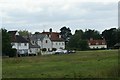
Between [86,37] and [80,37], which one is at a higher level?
[86,37]

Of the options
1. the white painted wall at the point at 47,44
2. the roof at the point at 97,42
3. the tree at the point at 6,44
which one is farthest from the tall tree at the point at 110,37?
the tree at the point at 6,44

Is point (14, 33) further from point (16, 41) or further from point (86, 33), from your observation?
point (86, 33)

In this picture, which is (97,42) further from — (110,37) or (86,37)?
(110,37)

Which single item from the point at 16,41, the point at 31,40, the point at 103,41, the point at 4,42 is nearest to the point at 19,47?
the point at 16,41

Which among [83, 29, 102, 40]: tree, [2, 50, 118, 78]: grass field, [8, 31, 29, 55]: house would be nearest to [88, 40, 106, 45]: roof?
[83, 29, 102, 40]: tree

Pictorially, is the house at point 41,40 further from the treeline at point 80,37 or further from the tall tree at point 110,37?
the tall tree at point 110,37

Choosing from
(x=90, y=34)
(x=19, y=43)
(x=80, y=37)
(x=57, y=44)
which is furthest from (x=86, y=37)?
(x=19, y=43)

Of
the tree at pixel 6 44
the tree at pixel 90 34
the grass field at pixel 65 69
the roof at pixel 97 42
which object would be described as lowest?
the grass field at pixel 65 69

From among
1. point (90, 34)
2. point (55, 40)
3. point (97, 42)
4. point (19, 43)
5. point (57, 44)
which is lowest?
point (19, 43)

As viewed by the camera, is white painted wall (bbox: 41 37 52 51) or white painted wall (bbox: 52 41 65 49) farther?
white painted wall (bbox: 52 41 65 49)

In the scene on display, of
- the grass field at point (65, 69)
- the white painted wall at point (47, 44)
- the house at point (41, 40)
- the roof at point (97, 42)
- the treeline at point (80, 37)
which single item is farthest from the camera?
the roof at point (97, 42)

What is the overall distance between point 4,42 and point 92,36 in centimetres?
9078

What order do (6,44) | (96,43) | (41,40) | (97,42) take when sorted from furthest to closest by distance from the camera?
(97,42)
(96,43)
(41,40)
(6,44)

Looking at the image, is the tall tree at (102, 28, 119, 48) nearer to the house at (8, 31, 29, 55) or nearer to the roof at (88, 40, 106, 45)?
the roof at (88, 40, 106, 45)
